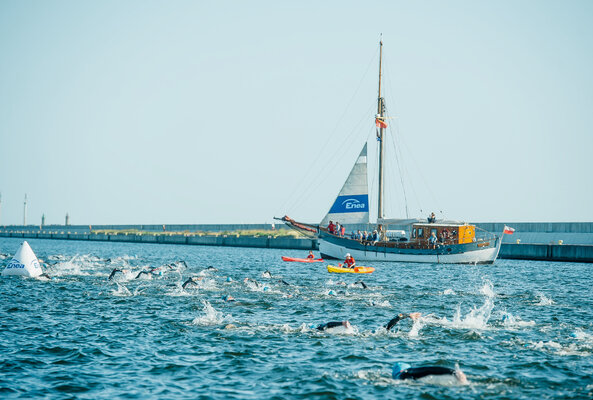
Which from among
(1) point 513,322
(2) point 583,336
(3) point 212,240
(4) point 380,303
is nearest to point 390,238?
(4) point 380,303

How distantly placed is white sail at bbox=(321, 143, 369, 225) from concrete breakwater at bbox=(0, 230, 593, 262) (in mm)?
17862

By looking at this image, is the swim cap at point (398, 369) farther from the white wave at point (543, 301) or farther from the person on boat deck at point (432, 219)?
the person on boat deck at point (432, 219)

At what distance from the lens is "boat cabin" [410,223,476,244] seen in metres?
59.3

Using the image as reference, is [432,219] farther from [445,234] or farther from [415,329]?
[415,329]

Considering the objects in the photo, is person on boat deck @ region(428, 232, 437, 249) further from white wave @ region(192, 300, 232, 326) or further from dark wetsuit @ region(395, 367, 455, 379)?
dark wetsuit @ region(395, 367, 455, 379)

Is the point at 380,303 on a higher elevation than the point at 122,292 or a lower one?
lower

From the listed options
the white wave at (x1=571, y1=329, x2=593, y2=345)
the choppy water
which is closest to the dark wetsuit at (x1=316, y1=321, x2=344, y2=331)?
the choppy water

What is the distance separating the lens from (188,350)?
707 inches

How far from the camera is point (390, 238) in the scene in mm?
62594

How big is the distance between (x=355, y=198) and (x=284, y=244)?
3341 centimetres

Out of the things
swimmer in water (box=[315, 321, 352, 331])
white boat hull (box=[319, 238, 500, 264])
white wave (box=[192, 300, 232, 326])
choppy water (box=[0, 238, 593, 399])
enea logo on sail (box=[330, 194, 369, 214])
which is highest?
enea logo on sail (box=[330, 194, 369, 214])

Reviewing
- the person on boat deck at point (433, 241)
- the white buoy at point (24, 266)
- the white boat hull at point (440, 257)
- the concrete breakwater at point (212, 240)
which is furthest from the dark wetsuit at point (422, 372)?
the concrete breakwater at point (212, 240)

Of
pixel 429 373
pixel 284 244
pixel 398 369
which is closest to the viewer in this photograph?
pixel 429 373

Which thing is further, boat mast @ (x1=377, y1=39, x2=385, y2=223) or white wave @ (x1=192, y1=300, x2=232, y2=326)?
boat mast @ (x1=377, y1=39, x2=385, y2=223)
